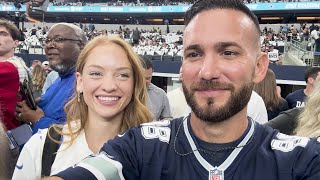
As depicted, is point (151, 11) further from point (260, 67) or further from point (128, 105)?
point (260, 67)

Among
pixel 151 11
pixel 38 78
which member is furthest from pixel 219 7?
pixel 151 11

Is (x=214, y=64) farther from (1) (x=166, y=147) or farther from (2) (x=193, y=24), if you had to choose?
(1) (x=166, y=147)

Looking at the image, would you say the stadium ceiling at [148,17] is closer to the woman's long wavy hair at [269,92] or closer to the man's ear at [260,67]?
the woman's long wavy hair at [269,92]

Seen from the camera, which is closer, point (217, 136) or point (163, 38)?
point (217, 136)

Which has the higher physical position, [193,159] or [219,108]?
[219,108]

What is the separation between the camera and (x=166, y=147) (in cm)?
134

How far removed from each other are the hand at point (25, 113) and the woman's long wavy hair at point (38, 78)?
3.53 metres

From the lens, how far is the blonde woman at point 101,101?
1.92m

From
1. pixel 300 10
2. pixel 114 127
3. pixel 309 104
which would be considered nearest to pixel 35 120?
pixel 114 127

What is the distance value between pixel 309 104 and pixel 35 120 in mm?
1563

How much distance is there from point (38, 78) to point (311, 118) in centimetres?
474

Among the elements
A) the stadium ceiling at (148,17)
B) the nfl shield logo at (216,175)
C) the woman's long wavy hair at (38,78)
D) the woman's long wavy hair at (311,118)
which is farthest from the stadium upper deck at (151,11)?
the nfl shield logo at (216,175)

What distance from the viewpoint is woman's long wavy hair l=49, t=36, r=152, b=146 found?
6.56 ft

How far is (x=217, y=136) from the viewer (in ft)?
4.40
